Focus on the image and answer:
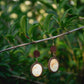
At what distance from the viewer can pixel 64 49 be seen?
1.74 metres

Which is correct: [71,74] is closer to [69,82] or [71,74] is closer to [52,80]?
[69,82]

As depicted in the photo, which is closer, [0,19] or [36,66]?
[36,66]

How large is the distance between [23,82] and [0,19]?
624 mm

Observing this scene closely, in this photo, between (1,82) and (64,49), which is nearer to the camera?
(1,82)

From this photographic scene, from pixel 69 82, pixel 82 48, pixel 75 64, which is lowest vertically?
pixel 69 82

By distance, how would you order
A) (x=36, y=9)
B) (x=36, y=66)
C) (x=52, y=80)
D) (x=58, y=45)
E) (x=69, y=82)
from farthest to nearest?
(x=36, y=9) < (x=58, y=45) < (x=69, y=82) < (x=52, y=80) < (x=36, y=66)

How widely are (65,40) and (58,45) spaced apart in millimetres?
100

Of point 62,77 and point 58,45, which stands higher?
point 58,45

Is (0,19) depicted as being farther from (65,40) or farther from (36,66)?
(36,66)

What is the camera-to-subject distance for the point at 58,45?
1703mm

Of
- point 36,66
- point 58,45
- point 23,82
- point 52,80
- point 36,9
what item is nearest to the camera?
point 36,66

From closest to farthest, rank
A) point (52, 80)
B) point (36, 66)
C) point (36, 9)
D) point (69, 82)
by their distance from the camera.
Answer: point (36, 66), point (52, 80), point (69, 82), point (36, 9)

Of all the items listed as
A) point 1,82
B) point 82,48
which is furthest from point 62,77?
point 1,82

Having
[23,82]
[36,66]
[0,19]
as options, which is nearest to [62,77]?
[23,82]
